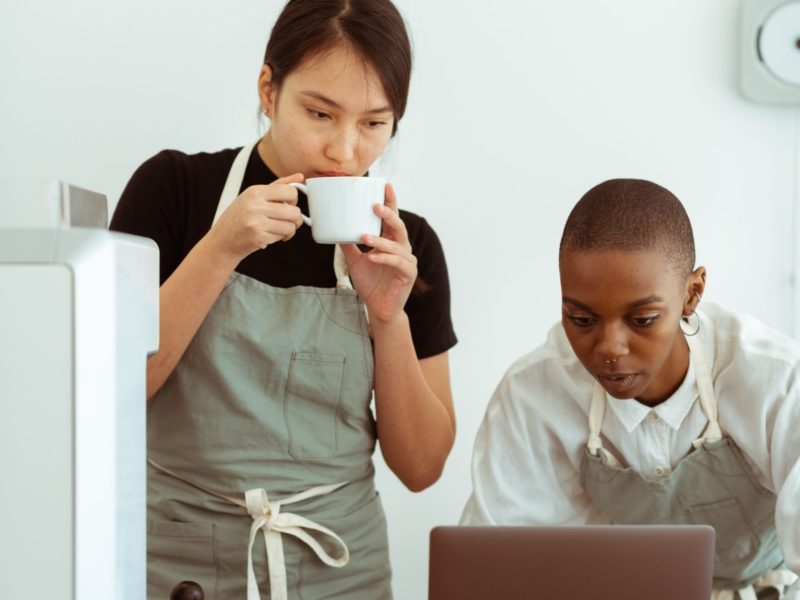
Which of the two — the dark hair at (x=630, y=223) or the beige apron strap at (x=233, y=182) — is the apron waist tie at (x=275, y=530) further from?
the dark hair at (x=630, y=223)

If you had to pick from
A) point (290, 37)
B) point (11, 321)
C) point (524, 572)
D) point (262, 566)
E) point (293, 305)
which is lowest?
point (262, 566)

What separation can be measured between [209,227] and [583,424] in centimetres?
55

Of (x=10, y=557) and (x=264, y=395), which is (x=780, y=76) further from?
(x=10, y=557)

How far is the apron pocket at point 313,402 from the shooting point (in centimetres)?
127

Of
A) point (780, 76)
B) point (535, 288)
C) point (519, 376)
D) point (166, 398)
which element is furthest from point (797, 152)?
point (166, 398)

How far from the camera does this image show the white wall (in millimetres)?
1767

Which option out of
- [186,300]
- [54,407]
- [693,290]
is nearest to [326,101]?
[186,300]

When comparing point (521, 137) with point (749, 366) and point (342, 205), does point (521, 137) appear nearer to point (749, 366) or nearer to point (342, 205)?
point (749, 366)

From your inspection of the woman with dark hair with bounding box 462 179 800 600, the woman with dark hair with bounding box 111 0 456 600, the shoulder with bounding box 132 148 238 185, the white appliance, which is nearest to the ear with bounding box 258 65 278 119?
the woman with dark hair with bounding box 111 0 456 600

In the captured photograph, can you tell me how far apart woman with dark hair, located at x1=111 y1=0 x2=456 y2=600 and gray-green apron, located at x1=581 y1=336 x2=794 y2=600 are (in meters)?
0.28

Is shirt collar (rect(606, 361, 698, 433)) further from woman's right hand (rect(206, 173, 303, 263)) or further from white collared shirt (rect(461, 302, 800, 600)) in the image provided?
woman's right hand (rect(206, 173, 303, 263))

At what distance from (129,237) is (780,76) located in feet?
5.19

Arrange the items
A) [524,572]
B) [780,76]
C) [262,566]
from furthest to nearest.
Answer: [780,76], [262,566], [524,572]

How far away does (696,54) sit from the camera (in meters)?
1.86
